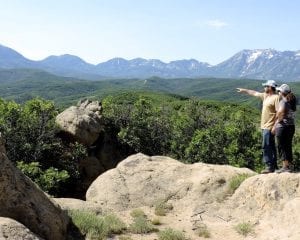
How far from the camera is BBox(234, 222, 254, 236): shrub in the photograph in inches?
592

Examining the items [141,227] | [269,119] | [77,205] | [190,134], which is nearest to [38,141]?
[77,205]

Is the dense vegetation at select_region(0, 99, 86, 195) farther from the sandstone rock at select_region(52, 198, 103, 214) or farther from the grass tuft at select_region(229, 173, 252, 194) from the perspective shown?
the grass tuft at select_region(229, 173, 252, 194)

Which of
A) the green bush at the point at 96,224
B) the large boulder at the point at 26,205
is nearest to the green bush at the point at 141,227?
the green bush at the point at 96,224

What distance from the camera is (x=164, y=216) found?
1697 centimetres

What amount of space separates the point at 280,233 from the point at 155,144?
24.9 m

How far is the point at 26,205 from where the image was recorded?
12.5 meters

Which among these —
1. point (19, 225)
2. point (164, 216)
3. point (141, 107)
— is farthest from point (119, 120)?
point (19, 225)

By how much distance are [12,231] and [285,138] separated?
9.95 metres

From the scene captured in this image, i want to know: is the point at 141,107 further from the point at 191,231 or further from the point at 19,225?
the point at 19,225

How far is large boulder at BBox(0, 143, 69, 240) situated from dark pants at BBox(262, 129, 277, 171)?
25.9ft

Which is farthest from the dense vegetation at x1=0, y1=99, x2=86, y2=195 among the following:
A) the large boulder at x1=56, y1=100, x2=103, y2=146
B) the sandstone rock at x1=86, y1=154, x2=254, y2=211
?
the sandstone rock at x1=86, y1=154, x2=254, y2=211

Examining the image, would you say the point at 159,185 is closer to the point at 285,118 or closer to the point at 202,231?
the point at 202,231

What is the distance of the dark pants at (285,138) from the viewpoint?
1641 centimetres

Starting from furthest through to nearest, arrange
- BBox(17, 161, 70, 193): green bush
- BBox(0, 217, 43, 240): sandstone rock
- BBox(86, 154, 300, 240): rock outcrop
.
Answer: BBox(17, 161, 70, 193): green bush
BBox(86, 154, 300, 240): rock outcrop
BBox(0, 217, 43, 240): sandstone rock
